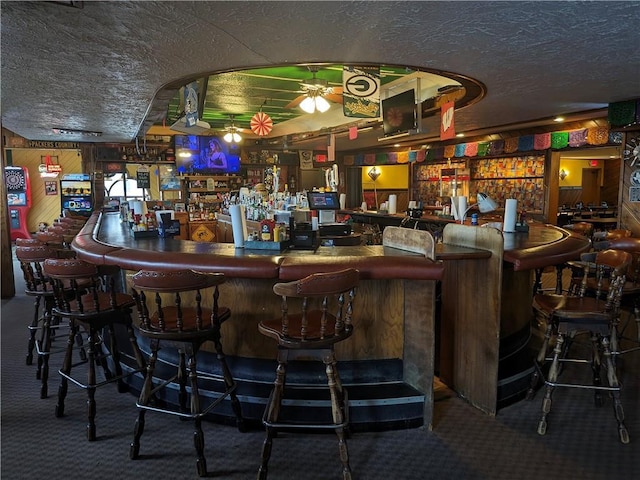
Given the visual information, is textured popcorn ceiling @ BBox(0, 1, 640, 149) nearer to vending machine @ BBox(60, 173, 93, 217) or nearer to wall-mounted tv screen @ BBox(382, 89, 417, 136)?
wall-mounted tv screen @ BBox(382, 89, 417, 136)

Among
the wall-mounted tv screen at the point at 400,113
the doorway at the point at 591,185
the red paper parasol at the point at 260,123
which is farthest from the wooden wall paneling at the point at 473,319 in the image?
the doorway at the point at 591,185

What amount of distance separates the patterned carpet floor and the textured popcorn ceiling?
2.51 metres

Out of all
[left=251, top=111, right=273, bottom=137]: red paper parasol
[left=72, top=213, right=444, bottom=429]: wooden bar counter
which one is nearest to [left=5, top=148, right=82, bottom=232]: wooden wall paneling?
[left=251, top=111, right=273, bottom=137]: red paper parasol

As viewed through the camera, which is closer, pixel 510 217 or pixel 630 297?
pixel 630 297

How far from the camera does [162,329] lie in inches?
95.7

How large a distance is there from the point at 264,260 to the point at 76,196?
10293 mm

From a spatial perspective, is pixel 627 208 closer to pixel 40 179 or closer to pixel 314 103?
pixel 314 103

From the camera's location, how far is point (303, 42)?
10.7ft

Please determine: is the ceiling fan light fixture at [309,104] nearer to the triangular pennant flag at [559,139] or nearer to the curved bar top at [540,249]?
the curved bar top at [540,249]

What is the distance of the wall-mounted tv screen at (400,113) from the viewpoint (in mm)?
5828

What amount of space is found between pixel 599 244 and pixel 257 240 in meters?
3.43

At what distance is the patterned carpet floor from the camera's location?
7.82 ft

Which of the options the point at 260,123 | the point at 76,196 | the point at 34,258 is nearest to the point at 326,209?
the point at 34,258

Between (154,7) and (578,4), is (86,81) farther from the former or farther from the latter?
(578,4)
